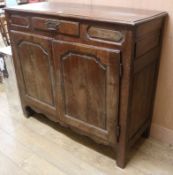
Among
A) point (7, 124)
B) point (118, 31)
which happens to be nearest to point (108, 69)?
point (118, 31)

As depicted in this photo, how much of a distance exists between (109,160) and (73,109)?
439 mm

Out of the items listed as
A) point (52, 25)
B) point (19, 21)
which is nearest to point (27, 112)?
point (19, 21)

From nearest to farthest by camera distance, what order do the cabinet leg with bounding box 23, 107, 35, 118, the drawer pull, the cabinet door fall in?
the cabinet door
the drawer pull
the cabinet leg with bounding box 23, 107, 35, 118

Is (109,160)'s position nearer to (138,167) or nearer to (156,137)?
(138,167)

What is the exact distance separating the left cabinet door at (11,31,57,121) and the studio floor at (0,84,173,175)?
0.20 m

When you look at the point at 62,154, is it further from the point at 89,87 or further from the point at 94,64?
the point at 94,64

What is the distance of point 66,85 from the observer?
4.82 feet

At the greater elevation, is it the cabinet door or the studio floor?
the cabinet door

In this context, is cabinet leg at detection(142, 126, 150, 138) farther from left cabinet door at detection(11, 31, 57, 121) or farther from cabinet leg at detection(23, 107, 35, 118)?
cabinet leg at detection(23, 107, 35, 118)

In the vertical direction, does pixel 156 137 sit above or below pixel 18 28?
below

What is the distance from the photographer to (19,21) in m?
1.56

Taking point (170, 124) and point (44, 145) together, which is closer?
point (170, 124)

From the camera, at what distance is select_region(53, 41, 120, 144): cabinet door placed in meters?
1.22

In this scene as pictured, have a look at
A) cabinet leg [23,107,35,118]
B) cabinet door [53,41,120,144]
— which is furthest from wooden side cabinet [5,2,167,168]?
cabinet leg [23,107,35,118]
